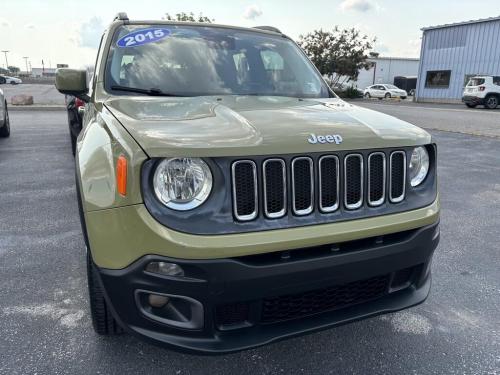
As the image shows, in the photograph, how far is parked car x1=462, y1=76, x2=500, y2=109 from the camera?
875 inches

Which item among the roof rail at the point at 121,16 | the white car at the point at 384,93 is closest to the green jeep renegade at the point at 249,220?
the roof rail at the point at 121,16

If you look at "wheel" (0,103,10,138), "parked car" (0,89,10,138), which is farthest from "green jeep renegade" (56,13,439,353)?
"wheel" (0,103,10,138)

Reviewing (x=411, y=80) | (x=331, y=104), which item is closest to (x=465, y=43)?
(x=411, y=80)

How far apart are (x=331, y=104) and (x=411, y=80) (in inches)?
2089

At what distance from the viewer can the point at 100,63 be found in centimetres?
301

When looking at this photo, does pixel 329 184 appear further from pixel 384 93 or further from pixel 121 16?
pixel 384 93

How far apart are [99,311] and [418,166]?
1.84 metres

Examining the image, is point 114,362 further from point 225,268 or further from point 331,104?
point 331,104

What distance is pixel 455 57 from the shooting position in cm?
3125

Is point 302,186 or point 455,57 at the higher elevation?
point 455,57

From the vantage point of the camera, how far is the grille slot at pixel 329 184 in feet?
6.18

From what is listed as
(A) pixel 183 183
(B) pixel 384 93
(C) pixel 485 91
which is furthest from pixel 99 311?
(B) pixel 384 93

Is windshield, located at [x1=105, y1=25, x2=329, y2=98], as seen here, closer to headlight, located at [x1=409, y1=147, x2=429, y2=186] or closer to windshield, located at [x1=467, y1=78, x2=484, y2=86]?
headlight, located at [x1=409, y1=147, x2=429, y2=186]

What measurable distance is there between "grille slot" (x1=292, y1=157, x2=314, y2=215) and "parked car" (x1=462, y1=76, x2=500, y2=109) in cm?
2419
